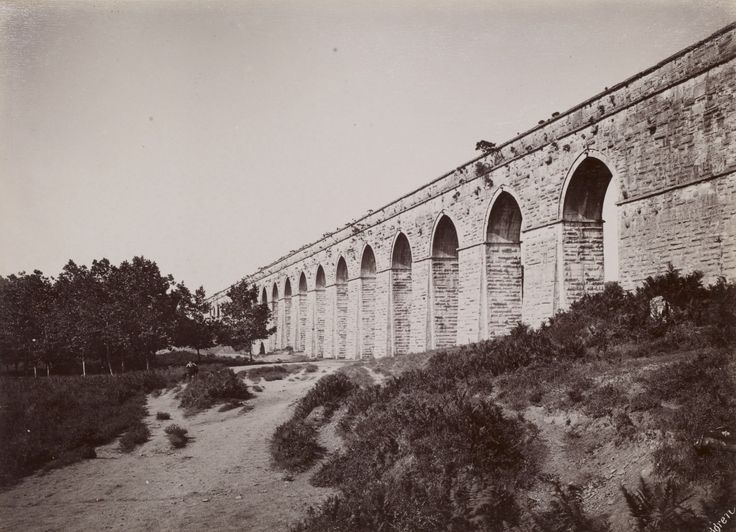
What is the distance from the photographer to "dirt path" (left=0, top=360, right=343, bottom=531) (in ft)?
24.3

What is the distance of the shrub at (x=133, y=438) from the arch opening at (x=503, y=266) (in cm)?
1085

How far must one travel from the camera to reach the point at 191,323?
29.7m

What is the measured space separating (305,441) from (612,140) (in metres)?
10.5

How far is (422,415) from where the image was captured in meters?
8.62

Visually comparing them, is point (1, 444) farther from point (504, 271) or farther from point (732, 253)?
point (732, 253)

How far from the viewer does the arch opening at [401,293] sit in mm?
23328

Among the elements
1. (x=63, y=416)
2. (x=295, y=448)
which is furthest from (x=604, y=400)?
(x=63, y=416)

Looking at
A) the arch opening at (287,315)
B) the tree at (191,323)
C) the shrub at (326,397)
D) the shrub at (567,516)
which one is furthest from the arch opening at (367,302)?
the shrub at (567,516)

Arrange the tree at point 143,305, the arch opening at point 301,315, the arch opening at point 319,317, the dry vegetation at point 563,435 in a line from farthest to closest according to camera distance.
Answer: the arch opening at point 301,315
the arch opening at point 319,317
the tree at point 143,305
the dry vegetation at point 563,435

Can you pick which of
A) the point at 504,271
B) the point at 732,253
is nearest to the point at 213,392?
the point at 504,271

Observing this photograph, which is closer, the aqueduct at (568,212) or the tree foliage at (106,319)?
the aqueduct at (568,212)

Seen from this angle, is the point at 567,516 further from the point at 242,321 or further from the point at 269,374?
the point at 242,321

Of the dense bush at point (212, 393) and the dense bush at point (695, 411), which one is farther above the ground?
the dense bush at point (695, 411)

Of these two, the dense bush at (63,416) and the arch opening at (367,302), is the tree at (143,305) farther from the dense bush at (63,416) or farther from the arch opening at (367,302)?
the arch opening at (367,302)
